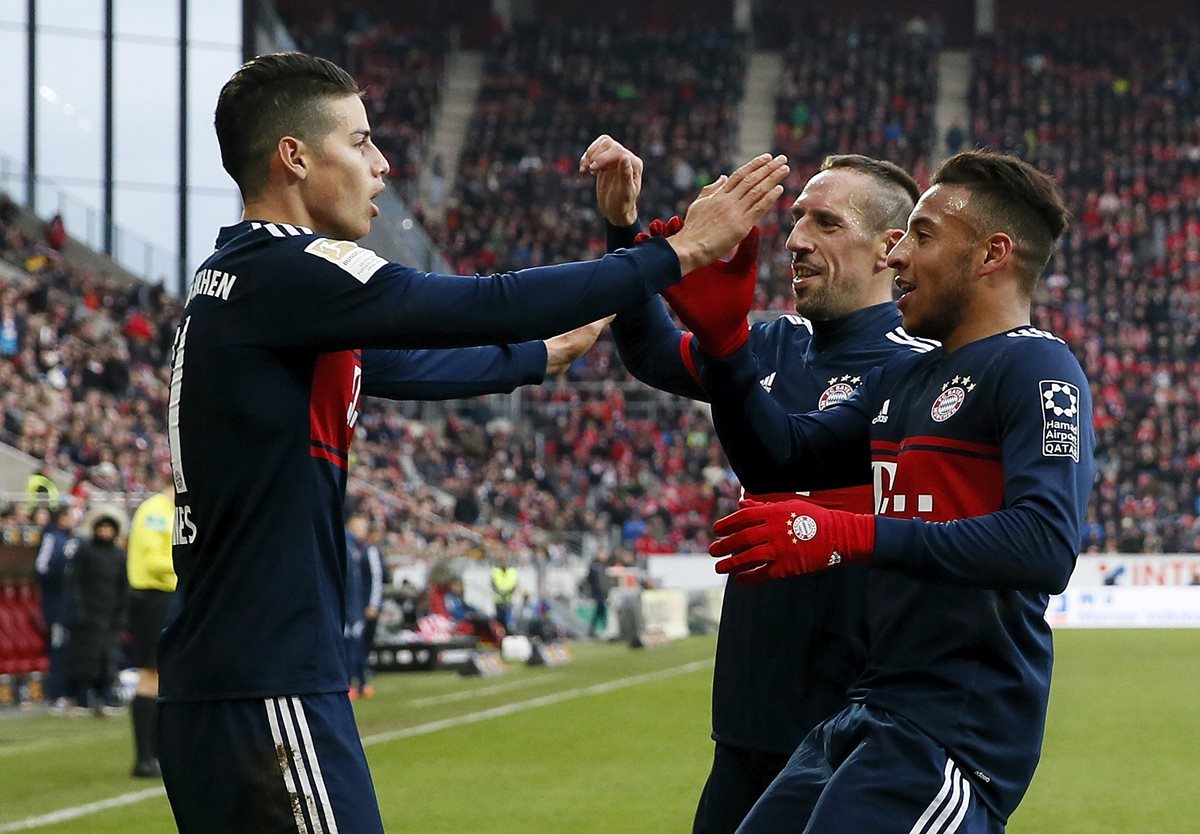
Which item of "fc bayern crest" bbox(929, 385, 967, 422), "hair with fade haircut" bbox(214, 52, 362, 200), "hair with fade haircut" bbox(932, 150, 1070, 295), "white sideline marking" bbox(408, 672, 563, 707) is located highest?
"hair with fade haircut" bbox(214, 52, 362, 200)

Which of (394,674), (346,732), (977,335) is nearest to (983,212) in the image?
(977,335)

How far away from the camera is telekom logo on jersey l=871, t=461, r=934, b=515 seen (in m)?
3.75

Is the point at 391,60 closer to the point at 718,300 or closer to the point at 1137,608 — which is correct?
the point at 1137,608

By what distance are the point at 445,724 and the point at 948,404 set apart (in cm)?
1190

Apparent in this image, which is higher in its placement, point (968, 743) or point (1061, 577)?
point (1061, 577)

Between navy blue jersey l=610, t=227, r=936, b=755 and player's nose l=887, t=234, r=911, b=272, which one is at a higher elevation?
player's nose l=887, t=234, r=911, b=272

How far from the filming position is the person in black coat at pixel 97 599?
51.6ft

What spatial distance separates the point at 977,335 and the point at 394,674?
758 inches

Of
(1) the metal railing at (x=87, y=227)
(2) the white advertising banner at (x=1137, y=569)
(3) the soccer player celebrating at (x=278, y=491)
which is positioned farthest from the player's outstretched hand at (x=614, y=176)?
(1) the metal railing at (x=87, y=227)

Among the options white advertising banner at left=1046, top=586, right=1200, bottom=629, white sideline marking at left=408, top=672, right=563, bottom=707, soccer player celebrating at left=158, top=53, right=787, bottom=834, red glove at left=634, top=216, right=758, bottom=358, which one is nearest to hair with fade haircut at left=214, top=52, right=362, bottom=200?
soccer player celebrating at left=158, top=53, right=787, bottom=834

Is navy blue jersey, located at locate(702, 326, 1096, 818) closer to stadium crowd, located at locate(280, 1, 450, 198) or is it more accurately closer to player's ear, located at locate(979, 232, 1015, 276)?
player's ear, located at locate(979, 232, 1015, 276)

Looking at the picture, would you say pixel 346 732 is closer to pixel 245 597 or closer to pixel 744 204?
pixel 245 597

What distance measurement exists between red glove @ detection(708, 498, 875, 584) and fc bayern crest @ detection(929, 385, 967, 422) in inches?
13.7

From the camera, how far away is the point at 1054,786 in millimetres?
11125
